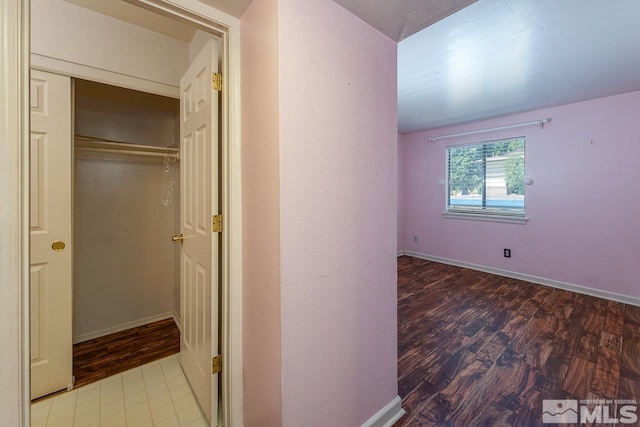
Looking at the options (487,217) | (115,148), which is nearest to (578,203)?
(487,217)

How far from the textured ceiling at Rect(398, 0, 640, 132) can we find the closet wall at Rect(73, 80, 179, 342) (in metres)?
2.39

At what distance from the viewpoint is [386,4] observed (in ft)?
3.84

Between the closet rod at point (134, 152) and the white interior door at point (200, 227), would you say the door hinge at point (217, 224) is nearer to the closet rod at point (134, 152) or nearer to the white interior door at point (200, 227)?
the white interior door at point (200, 227)

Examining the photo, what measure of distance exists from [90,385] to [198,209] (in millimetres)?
1413

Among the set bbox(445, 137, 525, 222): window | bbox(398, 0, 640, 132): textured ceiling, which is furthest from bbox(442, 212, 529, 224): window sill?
bbox(398, 0, 640, 132): textured ceiling

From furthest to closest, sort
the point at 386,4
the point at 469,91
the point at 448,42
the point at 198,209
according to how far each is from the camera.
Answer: the point at 469,91
the point at 448,42
the point at 198,209
the point at 386,4

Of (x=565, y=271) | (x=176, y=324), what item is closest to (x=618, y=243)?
(x=565, y=271)

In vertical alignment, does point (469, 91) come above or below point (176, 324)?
above

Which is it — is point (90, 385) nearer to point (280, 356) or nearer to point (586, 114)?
point (280, 356)

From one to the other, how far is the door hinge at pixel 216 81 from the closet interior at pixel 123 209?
133 cm

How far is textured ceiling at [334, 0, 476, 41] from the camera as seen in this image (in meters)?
1.16

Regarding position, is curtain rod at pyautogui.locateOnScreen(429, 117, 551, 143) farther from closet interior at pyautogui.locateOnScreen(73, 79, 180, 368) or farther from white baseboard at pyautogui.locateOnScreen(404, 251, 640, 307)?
closet interior at pyautogui.locateOnScreen(73, 79, 180, 368)

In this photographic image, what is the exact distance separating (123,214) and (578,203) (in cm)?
500

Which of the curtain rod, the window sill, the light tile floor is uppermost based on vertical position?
the curtain rod
